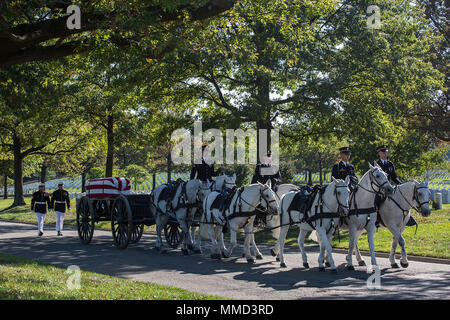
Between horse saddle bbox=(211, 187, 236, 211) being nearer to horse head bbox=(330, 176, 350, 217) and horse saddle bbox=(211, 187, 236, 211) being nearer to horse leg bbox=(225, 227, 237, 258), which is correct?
horse leg bbox=(225, 227, 237, 258)

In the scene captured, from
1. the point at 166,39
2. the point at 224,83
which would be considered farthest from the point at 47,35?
the point at 224,83

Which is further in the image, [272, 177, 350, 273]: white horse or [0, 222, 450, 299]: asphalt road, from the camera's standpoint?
[272, 177, 350, 273]: white horse

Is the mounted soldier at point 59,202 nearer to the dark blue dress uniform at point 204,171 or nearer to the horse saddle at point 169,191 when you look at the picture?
the horse saddle at point 169,191

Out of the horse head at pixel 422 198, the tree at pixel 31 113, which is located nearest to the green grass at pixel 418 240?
the horse head at pixel 422 198

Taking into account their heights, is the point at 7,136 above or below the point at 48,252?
above

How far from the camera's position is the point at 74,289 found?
9.04 meters

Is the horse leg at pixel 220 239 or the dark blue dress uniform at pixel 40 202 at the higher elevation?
the dark blue dress uniform at pixel 40 202

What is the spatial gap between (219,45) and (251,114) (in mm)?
6908

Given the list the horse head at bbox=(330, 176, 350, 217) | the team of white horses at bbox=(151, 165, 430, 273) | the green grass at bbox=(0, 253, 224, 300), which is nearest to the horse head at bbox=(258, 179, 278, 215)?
the team of white horses at bbox=(151, 165, 430, 273)

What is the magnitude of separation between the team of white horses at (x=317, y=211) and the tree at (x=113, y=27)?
14.7 feet

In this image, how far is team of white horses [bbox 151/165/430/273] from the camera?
480 inches

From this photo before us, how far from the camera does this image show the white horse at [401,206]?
1244cm

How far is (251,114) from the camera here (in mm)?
20938
